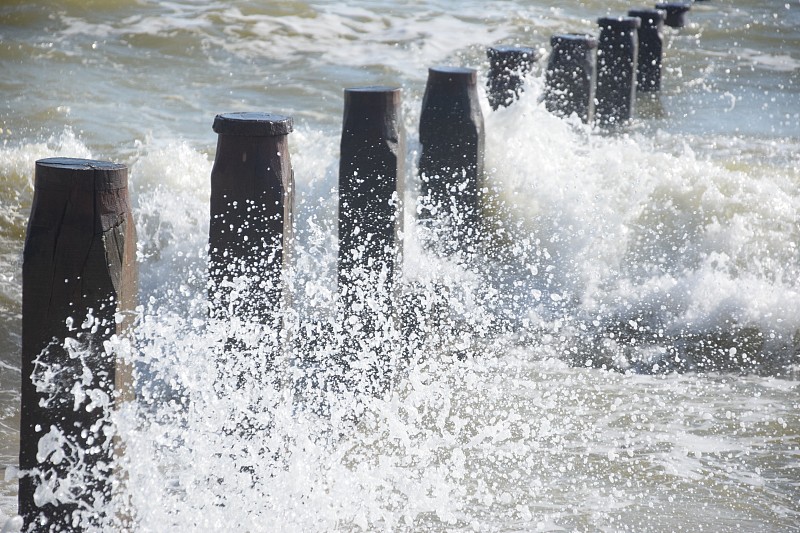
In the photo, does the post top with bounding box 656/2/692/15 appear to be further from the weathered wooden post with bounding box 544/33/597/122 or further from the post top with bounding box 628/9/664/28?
the weathered wooden post with bounding box 544/33/597/122

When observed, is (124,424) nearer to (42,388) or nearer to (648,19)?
(42,388)

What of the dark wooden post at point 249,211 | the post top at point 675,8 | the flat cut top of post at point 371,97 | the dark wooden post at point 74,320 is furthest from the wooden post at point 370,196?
the post top at point 675,8

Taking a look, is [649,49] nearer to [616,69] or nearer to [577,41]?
[616,69]

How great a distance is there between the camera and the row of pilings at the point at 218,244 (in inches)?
101

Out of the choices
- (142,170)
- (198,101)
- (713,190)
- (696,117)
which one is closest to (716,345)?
(713,190)

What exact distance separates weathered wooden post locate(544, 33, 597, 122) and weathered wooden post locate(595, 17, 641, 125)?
1.29 m

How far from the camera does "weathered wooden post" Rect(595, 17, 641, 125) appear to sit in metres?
9.64

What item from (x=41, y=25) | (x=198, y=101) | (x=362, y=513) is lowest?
(x=362, y=513)

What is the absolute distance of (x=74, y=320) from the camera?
2.57 metres

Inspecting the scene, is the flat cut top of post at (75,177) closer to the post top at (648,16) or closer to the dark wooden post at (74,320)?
the dark wooden post at (74,320)

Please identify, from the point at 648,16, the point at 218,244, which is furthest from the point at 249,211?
the point at 648,16

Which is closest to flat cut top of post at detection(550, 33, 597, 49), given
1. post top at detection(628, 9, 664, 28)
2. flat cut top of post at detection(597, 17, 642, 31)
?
flat cut top of post at detection(597, 17, 642, 31)

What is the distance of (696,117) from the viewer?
431 inches

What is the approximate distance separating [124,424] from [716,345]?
3743 mm
